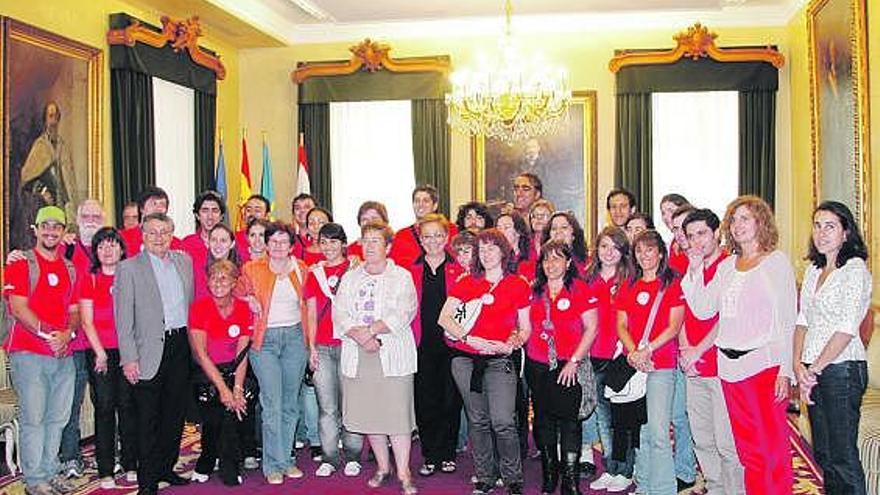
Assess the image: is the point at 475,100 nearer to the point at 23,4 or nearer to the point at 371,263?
the point at 371,263

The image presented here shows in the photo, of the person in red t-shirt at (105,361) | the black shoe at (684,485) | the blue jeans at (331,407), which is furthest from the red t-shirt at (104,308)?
the black shoe at (684,485)

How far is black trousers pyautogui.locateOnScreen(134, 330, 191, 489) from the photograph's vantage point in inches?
193

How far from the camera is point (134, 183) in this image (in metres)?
7.49

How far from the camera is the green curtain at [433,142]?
9383mm

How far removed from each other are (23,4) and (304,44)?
3.72 meters

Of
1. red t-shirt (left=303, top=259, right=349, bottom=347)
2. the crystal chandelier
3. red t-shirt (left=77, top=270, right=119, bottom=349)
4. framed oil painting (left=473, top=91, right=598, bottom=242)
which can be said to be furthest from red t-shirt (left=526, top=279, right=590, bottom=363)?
A: framed oil painting (left=473, top=91, right=598, bottom=242)

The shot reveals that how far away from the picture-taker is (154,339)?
4.91 meters

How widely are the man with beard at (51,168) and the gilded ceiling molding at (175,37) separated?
90 cm

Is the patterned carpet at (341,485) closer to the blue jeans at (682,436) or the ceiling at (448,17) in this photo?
the blue jeans at (682,436)

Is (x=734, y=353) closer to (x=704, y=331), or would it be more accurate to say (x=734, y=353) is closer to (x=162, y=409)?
(x=704, y=331)

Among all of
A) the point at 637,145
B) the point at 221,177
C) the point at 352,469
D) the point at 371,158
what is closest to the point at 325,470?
the point at 352,469

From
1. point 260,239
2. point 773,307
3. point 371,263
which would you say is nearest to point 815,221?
point 773,307

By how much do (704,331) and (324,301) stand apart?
7.33 feet

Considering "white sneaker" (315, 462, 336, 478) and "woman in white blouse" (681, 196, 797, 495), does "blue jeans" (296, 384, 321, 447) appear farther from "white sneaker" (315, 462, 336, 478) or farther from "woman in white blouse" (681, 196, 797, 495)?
"woman in white blouse" (681, 196, 797, 495)
